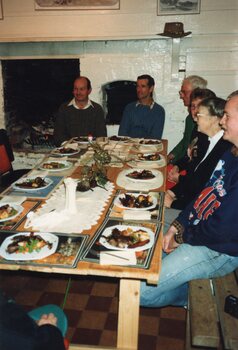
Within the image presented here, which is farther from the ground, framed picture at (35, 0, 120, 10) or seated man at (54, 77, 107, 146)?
framed picture at (35, 0, 120, 10)

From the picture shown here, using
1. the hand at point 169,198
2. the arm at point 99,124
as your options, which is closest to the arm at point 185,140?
the arm at point 99,124

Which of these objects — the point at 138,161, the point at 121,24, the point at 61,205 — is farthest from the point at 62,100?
the point at 61,205

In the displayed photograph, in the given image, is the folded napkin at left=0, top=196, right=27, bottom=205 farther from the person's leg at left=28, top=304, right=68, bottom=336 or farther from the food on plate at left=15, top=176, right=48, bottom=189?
the person's leg at left=28, top=304, right=68, bottom=336

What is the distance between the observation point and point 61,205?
7.68ft

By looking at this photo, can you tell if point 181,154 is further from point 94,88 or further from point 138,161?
point 94,88

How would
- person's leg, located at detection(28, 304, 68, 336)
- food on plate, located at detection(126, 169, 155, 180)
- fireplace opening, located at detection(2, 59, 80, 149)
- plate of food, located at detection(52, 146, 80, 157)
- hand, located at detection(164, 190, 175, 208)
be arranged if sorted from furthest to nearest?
1. fireplace opening, located at detection(2, 59, 80, 149)
2. plate of food, located at detection(52, 146, 80, 157)
3. hand, located at detection(164, 190, 175, 208)
4. food on plate, located at detection(126, 169, 155, 180)
5. person's leg, located at detection(28, 304, 68, 336)

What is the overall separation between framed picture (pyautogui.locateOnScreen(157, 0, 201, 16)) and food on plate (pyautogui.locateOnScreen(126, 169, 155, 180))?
304cm

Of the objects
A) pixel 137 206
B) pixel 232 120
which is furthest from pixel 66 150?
pixel 232 120

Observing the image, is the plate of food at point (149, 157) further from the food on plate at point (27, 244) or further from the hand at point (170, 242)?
the food on plate at point (27, 244)

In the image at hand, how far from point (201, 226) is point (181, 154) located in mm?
2380

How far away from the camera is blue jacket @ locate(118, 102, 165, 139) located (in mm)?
4785

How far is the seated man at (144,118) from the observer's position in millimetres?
4781

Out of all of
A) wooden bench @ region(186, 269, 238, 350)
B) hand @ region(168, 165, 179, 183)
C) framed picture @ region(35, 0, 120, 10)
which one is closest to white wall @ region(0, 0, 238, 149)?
framed picture @ region(35, 0, 120, 10)

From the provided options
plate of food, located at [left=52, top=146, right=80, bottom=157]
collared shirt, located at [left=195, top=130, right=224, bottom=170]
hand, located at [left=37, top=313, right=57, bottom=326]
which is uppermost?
collared shirt, located at [left=195, top=130, right=224, bottom=170]
